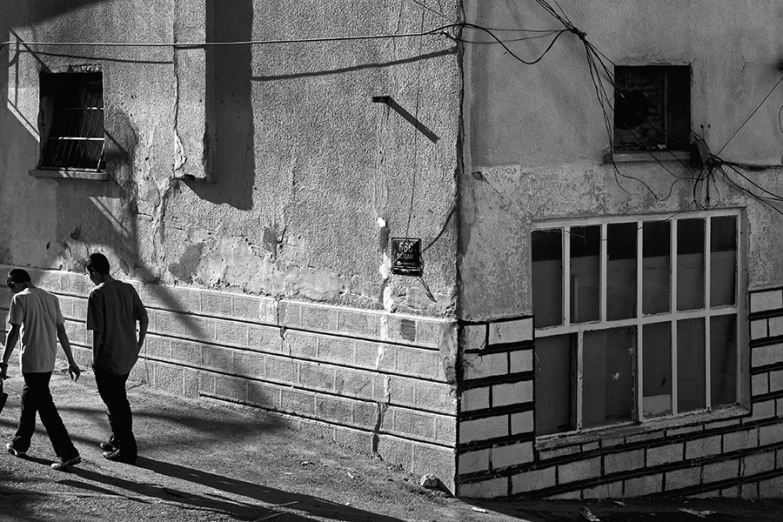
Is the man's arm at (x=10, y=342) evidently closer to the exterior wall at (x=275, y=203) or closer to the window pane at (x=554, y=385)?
the exterior wall at (x=275, y=203)

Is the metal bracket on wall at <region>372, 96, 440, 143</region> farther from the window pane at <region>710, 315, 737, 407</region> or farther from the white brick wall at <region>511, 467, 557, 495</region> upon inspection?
the window pane at <region>710, 315, 737, 407</region>

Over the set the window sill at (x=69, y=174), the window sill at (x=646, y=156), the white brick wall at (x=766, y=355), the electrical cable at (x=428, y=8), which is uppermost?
the electrical cable at (x=428, y=8)

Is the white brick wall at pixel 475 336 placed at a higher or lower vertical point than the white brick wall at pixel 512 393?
higher

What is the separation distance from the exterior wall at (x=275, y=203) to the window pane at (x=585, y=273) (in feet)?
4.46

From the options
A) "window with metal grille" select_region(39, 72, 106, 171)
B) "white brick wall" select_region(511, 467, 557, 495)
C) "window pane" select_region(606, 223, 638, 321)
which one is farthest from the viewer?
"window with metal grille" select_region(39, 72, 106, 171)

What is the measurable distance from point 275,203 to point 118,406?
2.36 m

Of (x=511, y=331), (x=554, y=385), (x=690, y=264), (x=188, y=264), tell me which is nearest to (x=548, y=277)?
(x=511, y=331)

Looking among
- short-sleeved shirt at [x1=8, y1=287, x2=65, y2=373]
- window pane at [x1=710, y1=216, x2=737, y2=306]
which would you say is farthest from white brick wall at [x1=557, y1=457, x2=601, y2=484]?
short-sleeved shirt at [x1=8, y1=287, x2=65, y2=373]

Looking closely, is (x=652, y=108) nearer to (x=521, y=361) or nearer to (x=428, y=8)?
(x=428, y=8)

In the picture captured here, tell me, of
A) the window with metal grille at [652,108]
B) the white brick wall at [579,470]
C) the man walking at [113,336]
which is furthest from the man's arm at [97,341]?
the window with metal grille at [652,108]

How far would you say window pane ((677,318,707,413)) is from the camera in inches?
420

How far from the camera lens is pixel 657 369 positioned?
1050 centimetres

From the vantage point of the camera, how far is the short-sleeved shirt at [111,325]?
893 cm

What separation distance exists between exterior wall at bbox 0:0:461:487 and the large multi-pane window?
1159 mm
